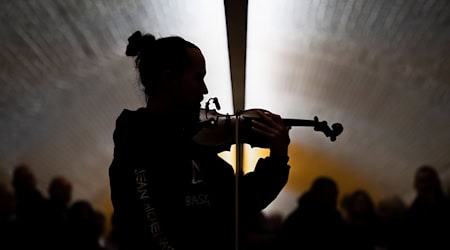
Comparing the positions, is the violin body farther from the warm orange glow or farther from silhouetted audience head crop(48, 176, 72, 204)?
the warm orange glow

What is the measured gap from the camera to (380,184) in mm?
2510

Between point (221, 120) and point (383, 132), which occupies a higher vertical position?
point (383, 132)

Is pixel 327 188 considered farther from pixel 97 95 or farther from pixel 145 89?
pixel 145 89

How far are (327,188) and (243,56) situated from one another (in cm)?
59

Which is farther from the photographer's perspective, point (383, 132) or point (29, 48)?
point (383, 132)

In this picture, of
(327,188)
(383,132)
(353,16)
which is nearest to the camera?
(353,16)

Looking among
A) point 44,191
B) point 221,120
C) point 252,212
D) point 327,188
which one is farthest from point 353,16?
point 44,191

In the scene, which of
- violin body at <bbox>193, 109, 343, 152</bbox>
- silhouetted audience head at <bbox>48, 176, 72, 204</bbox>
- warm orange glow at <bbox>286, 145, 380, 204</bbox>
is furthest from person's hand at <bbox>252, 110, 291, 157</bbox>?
warm orange glow at <bbox>286, 145, 380, 204</bbox>

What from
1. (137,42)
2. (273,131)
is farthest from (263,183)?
(137,42)

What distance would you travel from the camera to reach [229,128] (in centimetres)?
72

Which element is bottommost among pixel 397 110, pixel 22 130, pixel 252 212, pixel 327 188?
pixel 252 212

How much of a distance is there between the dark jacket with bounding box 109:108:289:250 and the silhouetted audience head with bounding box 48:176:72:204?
1290mm

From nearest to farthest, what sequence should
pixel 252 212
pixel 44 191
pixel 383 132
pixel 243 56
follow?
pixel 252 212 < pixel 243 56 < pixel 44 191 < pixel 383 132

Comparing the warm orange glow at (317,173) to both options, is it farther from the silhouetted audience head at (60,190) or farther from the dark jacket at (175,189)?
the dark jacket at (175,189)
